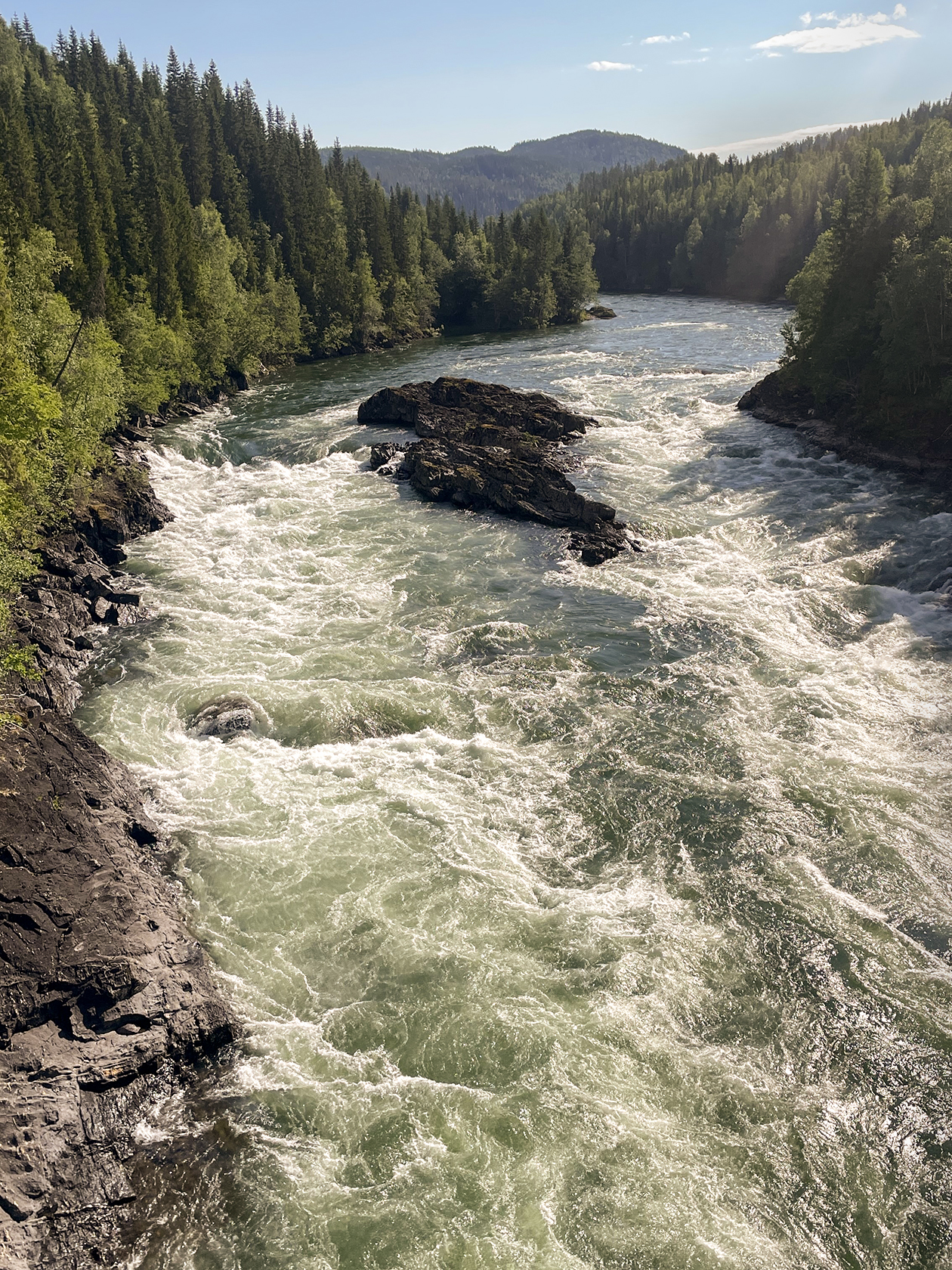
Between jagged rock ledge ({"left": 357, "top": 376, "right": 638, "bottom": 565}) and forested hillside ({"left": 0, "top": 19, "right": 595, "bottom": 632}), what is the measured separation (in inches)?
718

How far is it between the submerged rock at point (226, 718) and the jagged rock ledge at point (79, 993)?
322 centimetres

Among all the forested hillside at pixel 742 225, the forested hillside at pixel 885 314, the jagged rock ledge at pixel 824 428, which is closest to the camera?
the jagged rock ledge at pixel 824 428

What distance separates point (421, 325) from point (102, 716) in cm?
10897

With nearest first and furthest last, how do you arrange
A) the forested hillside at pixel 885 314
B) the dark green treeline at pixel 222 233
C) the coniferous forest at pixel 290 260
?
the coniferous forest at pixel 290 260 < the forested hillside at pixel 885 314 < the dark green treeline at pixel 222 233

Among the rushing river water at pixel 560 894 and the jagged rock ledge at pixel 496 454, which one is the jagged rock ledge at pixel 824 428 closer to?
the rushing river water at pixel 560 894

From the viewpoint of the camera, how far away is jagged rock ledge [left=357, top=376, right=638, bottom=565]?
137 feet

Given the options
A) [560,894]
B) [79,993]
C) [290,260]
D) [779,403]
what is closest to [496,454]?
[779,403]

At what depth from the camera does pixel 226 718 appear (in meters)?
24.8

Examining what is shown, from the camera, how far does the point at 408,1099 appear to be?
14.3m

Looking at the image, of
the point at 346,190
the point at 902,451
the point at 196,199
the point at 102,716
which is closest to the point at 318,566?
the point at 102,716

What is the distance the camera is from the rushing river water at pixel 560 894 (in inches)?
504

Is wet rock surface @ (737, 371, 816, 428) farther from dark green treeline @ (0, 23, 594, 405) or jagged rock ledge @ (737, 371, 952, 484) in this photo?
dark green treeline @ (0, 23, 594, 405)

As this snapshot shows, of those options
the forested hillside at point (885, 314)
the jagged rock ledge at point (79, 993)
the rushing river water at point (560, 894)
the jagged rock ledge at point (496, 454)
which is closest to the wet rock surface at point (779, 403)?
the forested hillside at point (885, 314)

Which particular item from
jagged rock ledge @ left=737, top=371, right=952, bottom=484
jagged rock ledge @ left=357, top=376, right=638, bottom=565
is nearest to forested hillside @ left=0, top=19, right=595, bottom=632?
jagged rock ledge @ left=357, top=376, right=638, bottom=565
